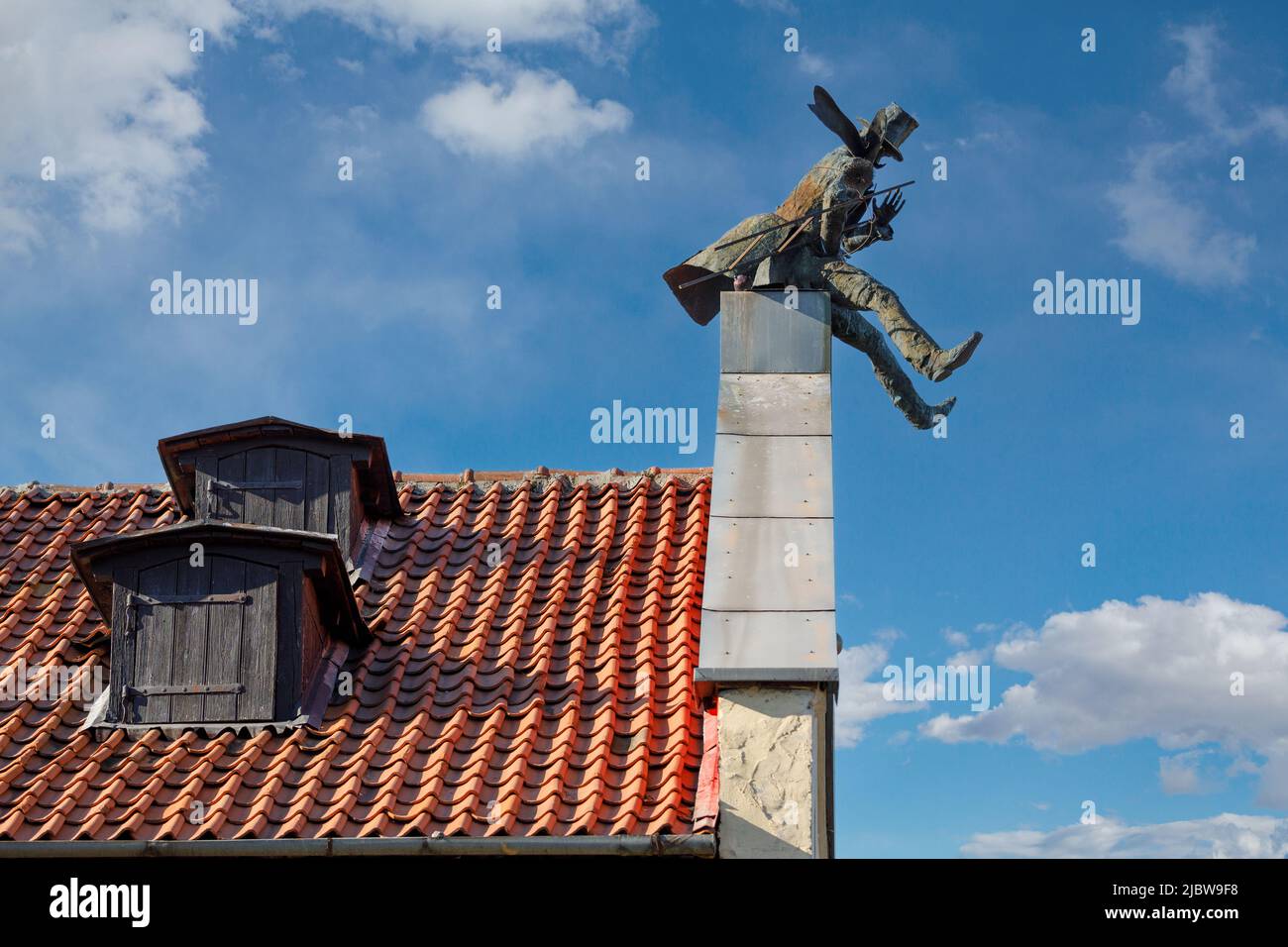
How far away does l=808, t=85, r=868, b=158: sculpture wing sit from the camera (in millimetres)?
12688

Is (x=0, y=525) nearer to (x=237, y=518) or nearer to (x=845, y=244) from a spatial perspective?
(x=237, y=518)

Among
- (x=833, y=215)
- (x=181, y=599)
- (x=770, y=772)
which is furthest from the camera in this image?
(x=833, y=215)

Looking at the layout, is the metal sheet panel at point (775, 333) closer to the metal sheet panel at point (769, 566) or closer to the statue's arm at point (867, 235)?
the statue's arm at point (867, 235)

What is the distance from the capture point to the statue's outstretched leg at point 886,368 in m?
12.3

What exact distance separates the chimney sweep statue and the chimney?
193mm

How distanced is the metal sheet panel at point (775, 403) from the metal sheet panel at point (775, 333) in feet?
0.29

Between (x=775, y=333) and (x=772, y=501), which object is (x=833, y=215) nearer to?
(x=775, y=333)

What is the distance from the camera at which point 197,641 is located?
10812 mm

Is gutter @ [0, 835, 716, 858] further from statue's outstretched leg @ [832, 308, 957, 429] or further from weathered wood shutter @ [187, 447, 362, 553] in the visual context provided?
statue's outstretched leg @ [832, 308, 957, 429]

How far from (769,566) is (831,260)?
2713 millimetres

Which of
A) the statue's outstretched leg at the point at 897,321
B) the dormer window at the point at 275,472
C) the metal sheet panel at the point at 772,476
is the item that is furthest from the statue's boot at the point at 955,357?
the dormer window at the point at 275,472

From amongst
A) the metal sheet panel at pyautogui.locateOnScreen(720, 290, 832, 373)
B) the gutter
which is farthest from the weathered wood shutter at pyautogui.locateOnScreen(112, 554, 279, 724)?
the metal sheet panel at pyautogui.locateOnScreen(720, 290, 832, 373)

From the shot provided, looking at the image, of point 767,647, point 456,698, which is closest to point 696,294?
point 767,647
